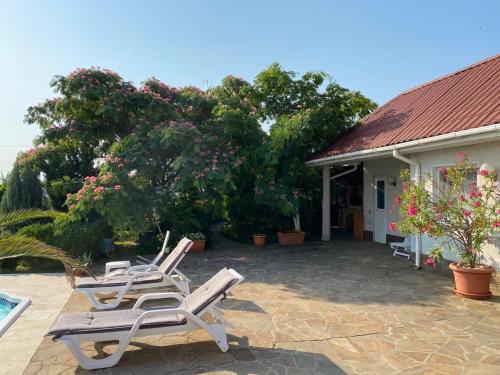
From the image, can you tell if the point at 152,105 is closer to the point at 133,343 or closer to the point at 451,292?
the point at 133,343

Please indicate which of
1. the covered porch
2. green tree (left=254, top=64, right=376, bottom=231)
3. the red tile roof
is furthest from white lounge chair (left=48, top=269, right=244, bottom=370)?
green tree (left=254, top=64, right=376, bottom=231)

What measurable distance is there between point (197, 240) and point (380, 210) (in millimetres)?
6934

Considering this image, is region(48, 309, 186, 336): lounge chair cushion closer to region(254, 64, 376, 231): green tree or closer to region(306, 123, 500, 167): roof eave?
region(306, 123, 500, 167): roof eave

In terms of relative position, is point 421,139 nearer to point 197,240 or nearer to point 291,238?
point 291,238

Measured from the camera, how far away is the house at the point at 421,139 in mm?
7854

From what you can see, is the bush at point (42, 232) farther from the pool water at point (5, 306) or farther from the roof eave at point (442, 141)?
the roof eave at point (442, 141)

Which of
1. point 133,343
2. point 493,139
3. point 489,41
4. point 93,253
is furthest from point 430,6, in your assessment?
point 93,253

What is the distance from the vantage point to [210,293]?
196 inches

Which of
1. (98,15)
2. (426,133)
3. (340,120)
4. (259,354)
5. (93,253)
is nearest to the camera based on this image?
(259,354)

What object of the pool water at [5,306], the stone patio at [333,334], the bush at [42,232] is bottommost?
the pool water at [5,306]

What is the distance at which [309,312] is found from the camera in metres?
6.48

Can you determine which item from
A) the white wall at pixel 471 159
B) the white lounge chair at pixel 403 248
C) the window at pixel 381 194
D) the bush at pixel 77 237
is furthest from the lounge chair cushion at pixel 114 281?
the window at pixel 381 194

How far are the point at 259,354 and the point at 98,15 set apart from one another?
9.79 m

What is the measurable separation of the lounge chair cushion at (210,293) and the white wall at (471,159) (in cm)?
597
